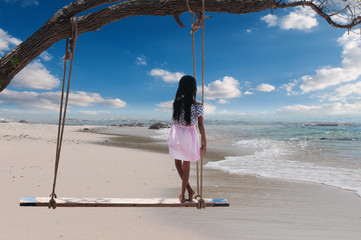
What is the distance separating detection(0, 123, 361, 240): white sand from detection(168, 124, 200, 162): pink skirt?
115 cm

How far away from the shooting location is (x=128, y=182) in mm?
6133

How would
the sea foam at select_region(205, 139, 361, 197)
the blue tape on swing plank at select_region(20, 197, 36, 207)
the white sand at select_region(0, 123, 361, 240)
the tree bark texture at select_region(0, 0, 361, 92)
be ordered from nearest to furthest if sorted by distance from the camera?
1. the blue tape on swing plank at select_region(20, 197, 36, 207)
2. the tree bark texture at select_region(0, 0, 361, 92)
3. the white sand at select_region(0, 123, 361, 240)
4. the sea foam at select_region(205, 139, 361, 197)

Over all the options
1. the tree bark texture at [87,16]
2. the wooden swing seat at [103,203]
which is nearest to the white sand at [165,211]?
the wooden swing seat at [103,203]

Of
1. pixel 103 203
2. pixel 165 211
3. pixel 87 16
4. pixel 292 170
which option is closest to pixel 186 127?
pixel 103 203

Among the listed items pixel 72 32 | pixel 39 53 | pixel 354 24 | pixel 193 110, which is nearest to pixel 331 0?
pixel 354 24

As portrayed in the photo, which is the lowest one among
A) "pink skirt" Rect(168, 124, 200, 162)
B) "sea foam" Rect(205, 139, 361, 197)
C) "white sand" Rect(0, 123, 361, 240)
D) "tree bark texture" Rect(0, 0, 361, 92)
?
"white sand" Rect(0, 123, 361, 240)

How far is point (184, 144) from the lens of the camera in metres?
3.21

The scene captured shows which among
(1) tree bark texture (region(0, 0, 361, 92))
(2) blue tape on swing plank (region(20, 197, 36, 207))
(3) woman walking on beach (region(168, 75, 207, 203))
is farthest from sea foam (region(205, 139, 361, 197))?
(2) blue tape on swing plank (region(20, 197, 36, 207))

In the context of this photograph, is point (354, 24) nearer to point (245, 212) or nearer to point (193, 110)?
point (193, 110)

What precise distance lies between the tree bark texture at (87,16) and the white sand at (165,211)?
197 cm

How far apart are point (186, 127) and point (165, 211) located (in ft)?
5.98

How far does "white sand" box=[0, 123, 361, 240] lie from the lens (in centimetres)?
364

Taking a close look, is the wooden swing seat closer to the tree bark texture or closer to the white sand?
the white sand

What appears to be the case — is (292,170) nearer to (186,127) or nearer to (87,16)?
(186,127)
